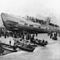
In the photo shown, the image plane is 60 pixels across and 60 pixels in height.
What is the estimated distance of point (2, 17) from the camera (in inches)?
85.4

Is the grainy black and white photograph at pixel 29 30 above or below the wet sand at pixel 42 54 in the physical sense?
above

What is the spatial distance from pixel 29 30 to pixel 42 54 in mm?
352

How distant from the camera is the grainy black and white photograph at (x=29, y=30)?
7.04 feet

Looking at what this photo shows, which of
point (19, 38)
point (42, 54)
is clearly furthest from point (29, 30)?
point (42, 54)

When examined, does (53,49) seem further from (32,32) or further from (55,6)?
(55,6)

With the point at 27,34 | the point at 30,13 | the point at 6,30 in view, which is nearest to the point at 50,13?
the point at 30,13

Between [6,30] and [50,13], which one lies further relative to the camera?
[50,13]

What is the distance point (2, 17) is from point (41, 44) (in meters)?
0.61

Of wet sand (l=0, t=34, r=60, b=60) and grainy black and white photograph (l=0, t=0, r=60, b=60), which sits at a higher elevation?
grainy black and white photograph (l=0, t=0, r=60, b=60)

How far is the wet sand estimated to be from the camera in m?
2.12

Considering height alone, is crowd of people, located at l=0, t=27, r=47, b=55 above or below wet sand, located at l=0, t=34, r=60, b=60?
above

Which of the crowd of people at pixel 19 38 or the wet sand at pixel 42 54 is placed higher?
the crowd of people at pixel 19 38

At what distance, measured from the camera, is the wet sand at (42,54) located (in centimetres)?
212

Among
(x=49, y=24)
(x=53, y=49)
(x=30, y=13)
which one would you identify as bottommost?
(x=53, y=49)
